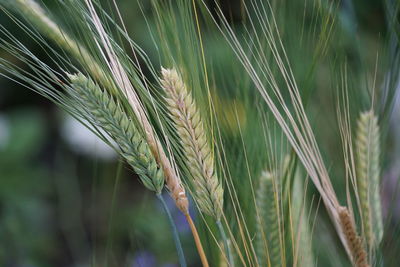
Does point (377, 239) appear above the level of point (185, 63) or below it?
below

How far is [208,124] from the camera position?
409 millimetres

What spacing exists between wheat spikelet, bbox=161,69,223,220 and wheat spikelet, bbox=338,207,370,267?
9 cm

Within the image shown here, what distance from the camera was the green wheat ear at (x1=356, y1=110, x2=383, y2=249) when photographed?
0.45 meters

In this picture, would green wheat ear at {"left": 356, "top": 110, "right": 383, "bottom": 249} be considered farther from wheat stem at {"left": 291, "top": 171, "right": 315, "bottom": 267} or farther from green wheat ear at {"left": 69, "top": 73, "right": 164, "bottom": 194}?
green wheat ear at {"left": 69, "top": 73, "right": 164, "bottom": 194}

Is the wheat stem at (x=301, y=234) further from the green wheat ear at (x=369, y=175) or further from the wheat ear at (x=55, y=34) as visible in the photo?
the wheat ear at (x=55, y=34)

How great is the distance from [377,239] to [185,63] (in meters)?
0.20

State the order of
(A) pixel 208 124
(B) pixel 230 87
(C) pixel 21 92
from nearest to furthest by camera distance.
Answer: (A) pixel 208 124, (B) pixel 230 87, (C) pixel 21 92

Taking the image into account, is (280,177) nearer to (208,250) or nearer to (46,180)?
(208,250)

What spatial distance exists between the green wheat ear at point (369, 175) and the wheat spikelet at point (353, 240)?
0.08ft

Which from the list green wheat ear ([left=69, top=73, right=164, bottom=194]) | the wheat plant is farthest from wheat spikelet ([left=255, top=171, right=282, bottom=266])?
green wheat ear ([left=69, top=73, right=164, bottom=194])

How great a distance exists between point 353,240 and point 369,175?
0.07 meters

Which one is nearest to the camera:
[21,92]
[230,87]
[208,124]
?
[208,124]

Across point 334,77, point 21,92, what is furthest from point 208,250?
point 21,92

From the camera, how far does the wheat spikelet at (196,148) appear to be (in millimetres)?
383
